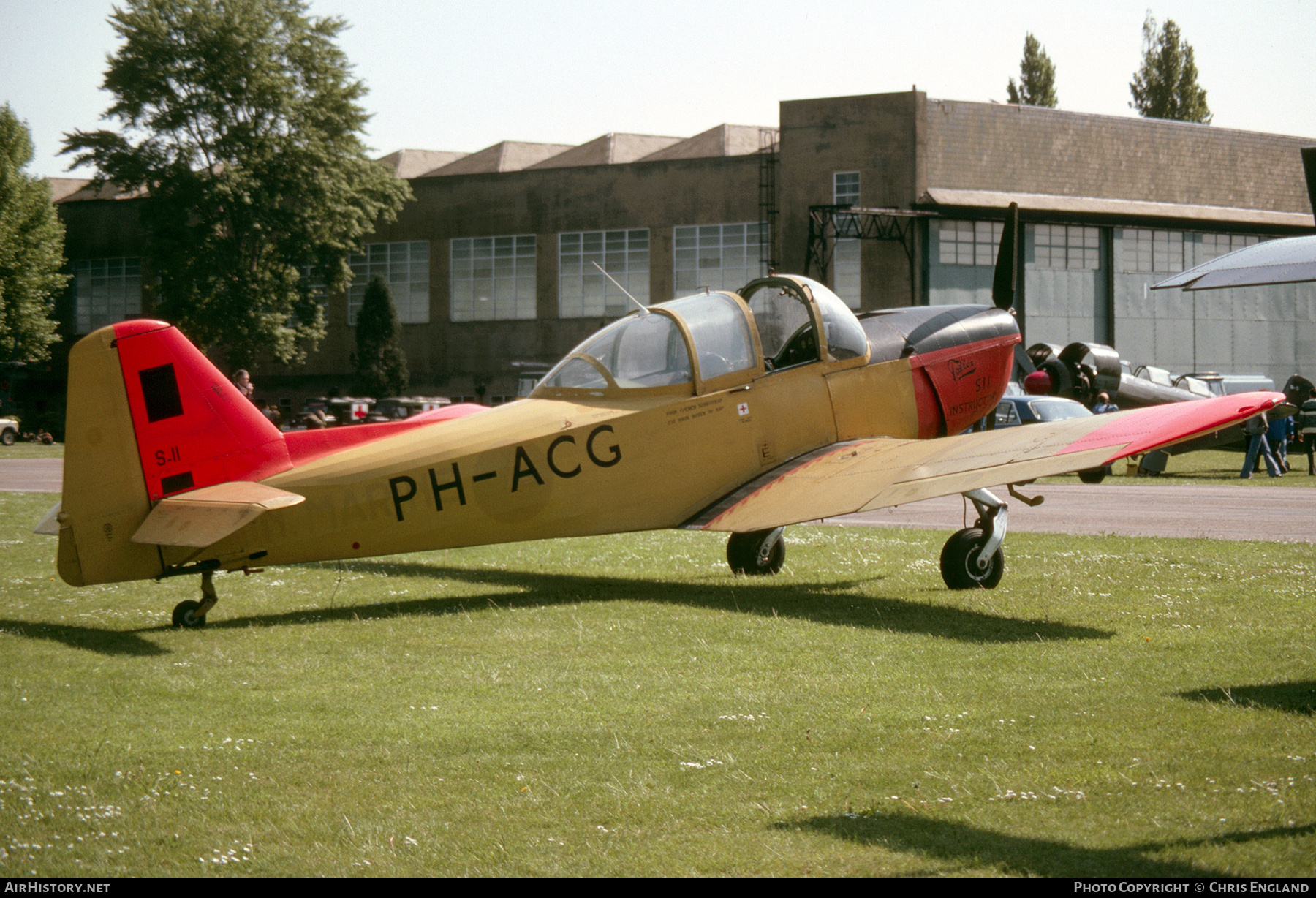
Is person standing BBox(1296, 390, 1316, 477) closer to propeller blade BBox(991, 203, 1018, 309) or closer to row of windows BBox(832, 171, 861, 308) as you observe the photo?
propeller blade BBox(991, 203, 1018, 309)

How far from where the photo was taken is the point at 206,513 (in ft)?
29.2

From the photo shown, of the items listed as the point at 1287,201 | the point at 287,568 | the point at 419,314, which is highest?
the point at 1287,201

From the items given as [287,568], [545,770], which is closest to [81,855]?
[545,770]

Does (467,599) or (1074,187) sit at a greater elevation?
(1074,187)

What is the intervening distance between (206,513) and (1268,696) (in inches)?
278

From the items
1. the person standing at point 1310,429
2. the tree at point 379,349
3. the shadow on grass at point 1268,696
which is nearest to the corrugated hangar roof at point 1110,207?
the person standing at point 1310,429

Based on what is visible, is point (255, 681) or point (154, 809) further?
point (255, 681)

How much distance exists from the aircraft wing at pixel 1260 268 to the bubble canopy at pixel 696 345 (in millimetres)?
5653

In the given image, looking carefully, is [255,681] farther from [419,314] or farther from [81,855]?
[419,314]

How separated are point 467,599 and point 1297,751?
739 centimetres

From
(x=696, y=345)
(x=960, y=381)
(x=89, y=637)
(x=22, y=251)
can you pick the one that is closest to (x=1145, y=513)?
(x=960, y=381)

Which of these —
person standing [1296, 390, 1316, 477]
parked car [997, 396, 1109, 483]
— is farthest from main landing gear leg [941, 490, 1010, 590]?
person standing [1296, 390, 1316, 477]

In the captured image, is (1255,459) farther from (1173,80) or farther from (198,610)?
(1173,80)
